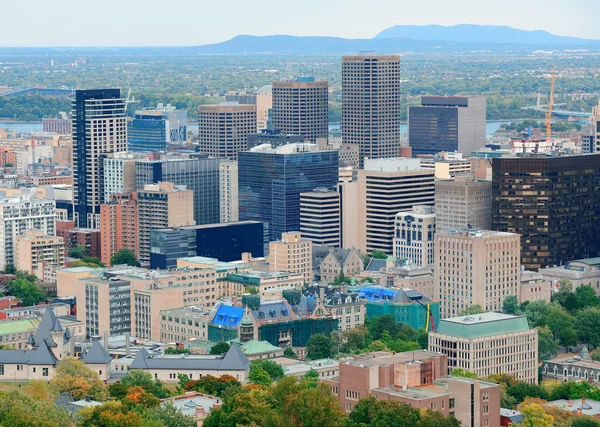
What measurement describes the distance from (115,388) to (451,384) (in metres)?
20.9

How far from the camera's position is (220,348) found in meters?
118

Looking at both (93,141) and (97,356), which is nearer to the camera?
(97,356)

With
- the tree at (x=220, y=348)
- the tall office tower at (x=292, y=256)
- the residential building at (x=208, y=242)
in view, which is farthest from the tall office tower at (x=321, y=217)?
the tree at (x=220, y=348)

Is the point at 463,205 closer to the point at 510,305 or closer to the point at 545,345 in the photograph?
the point at 510,305

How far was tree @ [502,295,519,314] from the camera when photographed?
135375 millimetres

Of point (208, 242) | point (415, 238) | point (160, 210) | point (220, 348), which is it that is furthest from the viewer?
point (160, 210)

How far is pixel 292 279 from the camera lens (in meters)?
142

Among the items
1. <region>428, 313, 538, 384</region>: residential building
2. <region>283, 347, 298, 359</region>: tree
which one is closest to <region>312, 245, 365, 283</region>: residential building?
<region>283, 347, 298, 359</region>: tree

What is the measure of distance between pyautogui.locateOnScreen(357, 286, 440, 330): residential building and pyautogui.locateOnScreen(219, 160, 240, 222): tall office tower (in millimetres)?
47720

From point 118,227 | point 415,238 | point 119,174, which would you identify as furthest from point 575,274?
point 119,174

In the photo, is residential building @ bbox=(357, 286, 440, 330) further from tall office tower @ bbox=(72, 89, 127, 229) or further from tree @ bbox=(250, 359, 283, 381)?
tall office tower @ bbox=(72, 89, 127, 229)

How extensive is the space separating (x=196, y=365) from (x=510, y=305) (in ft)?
108

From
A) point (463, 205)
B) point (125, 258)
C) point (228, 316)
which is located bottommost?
point (125, 258)

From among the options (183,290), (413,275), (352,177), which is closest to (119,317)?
Result: (183,290)
